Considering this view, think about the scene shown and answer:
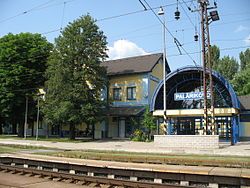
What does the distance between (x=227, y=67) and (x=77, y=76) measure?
44.0 meters

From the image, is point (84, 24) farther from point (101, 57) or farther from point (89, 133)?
point (89, 133)

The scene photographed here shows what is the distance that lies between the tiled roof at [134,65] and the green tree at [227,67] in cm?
2978

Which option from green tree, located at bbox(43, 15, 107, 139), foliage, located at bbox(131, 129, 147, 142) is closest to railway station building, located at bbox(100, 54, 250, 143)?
foliage, located at bbox(131, 129, 147, 142)

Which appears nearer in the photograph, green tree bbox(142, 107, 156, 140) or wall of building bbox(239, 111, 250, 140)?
green tree bbox(142, 107, 156, 140)

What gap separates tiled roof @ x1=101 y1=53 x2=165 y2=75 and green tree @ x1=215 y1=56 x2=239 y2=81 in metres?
29.8

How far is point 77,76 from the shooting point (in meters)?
36.7

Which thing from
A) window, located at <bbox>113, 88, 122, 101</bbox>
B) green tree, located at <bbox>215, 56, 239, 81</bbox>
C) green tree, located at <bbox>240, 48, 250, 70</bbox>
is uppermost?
green tree, located at <bbox>240, 48, 250, 70</bbox>

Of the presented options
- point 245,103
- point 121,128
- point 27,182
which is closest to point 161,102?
point 121,128

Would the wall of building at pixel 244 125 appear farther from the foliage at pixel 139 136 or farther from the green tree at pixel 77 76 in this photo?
the green tree at pixel 77 76

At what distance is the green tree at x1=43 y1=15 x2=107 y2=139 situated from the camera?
36.1 metres

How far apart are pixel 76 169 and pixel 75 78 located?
24.1 metres

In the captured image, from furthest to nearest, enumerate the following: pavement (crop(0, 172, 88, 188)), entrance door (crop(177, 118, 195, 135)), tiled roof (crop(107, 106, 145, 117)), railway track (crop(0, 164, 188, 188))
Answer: tiled roof (crop(107, 106, 145, 117)) < entrance door (crop(177, 118, 195, 135)) < pavement (crop(0, 172, 88, 188)) < railway track (crop(0, 164, 188, 188))

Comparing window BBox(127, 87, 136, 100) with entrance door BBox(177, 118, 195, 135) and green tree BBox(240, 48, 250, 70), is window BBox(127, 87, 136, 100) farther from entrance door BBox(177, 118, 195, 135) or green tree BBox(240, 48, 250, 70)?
green tree BBox(240, 48, 250, 70)

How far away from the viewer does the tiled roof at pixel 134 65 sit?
4181cm
